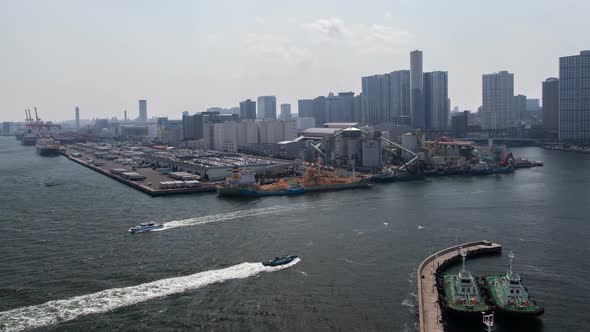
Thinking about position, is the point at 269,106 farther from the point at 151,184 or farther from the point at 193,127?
the point at 151,184

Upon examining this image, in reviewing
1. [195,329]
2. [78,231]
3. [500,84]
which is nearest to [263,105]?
[500,84]

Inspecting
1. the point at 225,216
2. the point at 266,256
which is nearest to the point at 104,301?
the point at 266,256

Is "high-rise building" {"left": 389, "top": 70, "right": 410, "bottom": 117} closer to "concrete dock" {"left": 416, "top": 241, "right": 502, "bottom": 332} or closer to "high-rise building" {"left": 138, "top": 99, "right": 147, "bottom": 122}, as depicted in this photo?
"concrete dock" {"left": 416, "top": 241, "right": 502, "bottom": 332}

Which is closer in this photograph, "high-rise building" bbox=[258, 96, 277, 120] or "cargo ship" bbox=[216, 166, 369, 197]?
"cargo ship" bbox=[216, 166, 369, 197]

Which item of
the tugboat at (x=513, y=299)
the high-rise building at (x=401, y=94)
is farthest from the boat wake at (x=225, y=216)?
the high-rise building at (x=401, y=94)

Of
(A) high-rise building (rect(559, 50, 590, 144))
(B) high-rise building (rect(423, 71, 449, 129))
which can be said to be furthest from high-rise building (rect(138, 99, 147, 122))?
(A) high-rise building (rect(559, 50, 590, 144))

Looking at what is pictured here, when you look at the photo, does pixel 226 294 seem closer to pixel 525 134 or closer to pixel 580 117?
pixel 580 117

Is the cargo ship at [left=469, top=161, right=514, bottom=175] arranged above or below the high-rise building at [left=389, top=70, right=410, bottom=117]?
below
